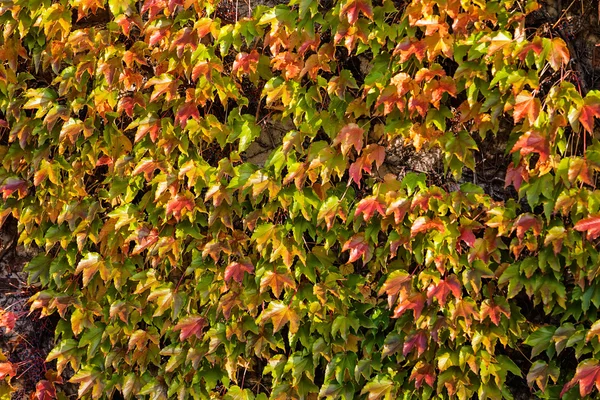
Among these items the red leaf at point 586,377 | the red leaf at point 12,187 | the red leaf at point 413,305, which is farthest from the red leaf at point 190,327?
the red leaf at point 586,377

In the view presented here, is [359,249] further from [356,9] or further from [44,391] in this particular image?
[44,391]

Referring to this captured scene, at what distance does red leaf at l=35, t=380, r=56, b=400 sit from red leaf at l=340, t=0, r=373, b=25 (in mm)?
2023

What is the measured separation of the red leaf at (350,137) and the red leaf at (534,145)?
1.73 feet

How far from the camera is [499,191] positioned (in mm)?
2635

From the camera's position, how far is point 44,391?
3078mm

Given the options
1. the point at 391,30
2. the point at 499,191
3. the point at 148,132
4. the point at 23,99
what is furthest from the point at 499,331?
the point at 23,99

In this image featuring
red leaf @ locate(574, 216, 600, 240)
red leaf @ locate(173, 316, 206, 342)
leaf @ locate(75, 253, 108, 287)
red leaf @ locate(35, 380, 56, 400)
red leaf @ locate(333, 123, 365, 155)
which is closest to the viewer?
red leaf @ locate(574, 216, 600, 240)

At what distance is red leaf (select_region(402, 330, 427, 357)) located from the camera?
2.52m

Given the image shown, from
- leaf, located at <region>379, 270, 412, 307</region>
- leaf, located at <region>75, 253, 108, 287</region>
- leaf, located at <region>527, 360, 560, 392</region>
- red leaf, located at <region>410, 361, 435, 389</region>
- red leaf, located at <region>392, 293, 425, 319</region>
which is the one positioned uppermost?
leaf, located at <region>379, 270, 412, 307</region>

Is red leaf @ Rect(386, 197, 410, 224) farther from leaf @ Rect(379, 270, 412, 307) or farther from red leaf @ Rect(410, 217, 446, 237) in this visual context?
leaf @ Rect(379, 270, 412, 307)

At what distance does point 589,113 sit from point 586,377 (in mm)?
869

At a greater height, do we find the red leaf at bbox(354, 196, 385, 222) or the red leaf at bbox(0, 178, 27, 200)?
the red leaf at bbox(354, 196, 385, 222)

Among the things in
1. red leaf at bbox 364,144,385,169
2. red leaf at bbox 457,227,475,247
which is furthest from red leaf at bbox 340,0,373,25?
red leaf at bbox 457,227,475,247

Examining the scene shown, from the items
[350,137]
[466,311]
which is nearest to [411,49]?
[350,137]
